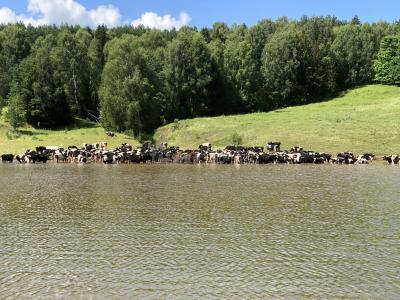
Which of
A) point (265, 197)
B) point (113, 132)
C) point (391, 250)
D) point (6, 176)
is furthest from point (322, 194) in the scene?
point (113, 132)

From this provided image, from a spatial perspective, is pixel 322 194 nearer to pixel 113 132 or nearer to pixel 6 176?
pixel 6 176

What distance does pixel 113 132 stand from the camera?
266ft

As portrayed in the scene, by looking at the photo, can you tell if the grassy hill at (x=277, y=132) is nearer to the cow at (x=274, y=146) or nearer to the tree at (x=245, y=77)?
the cow at (x=274, y=146)

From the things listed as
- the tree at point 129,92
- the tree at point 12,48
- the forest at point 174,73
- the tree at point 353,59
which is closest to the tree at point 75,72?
the forest at point 174,73

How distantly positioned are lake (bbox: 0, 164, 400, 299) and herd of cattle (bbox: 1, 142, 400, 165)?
1651 cm

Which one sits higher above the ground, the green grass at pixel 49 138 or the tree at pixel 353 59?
the tree at pixel 353 59

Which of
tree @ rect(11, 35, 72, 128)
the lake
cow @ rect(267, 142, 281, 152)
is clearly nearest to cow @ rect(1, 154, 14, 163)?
tree @ rect(11, 35, 72, 128)

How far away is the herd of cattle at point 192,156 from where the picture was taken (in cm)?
5816

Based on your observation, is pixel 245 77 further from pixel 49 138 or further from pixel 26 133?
pixel 26 133

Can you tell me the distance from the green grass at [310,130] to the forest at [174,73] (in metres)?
9.33

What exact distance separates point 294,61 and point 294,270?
352 ft

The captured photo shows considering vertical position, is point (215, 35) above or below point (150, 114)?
above

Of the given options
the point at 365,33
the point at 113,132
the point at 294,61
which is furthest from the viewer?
the point at 365,33

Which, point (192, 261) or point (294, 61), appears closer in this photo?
point (192, 261)
